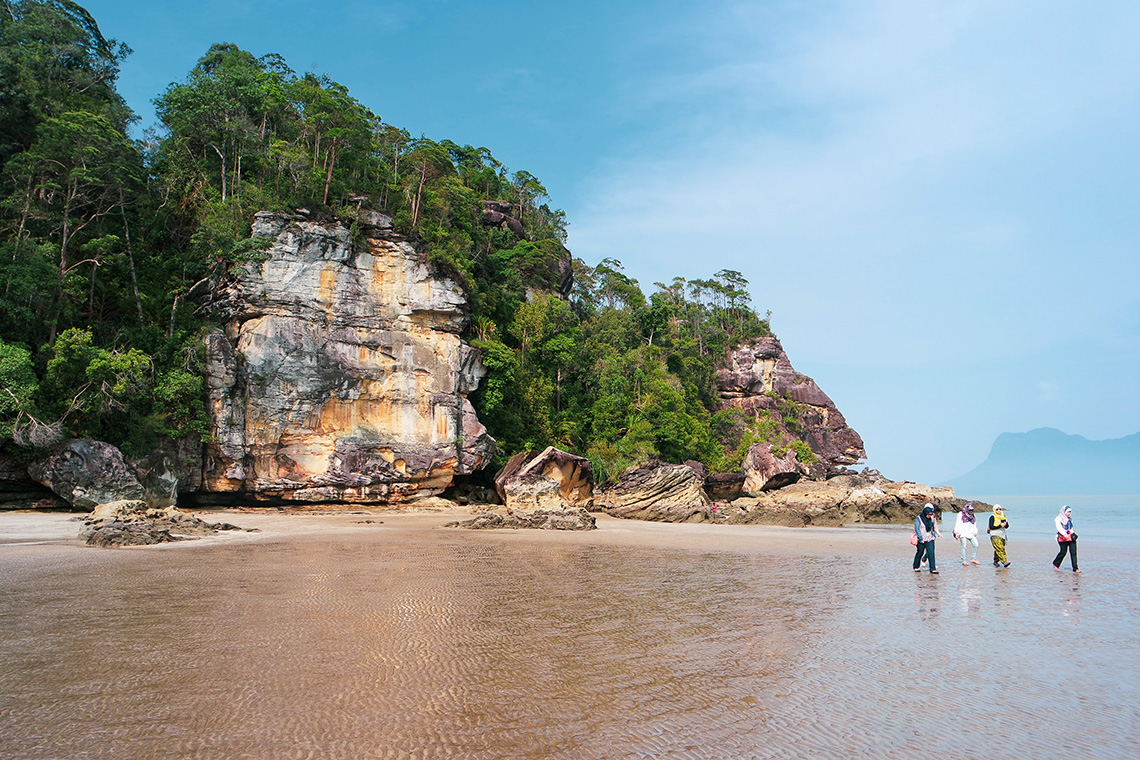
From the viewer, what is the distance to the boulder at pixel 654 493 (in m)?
29.1

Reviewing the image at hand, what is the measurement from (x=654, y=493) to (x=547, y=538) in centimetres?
1339

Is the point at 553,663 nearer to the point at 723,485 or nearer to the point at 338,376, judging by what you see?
the point at 338,376

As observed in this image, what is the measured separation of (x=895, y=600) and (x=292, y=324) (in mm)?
26877

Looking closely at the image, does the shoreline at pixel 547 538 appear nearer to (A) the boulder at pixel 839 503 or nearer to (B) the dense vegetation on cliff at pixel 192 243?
(B) the dense vegetation on cliff at pixel 192 243

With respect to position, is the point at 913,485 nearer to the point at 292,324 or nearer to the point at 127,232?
the point at 292,324

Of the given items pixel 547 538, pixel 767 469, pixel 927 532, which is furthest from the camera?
pixel 767 469

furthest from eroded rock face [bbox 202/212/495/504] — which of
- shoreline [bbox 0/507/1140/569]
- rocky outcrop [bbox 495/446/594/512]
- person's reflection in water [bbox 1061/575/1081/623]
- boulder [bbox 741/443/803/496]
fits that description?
boulder [bbox 741/443/803/496]

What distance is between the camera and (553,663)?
5.23 metres

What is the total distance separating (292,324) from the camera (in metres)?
28.4

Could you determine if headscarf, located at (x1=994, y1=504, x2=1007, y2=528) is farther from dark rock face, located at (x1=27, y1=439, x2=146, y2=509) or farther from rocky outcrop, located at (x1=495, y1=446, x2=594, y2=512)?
dark rock face, located at (x1=27, y1=439, x2=146, y2=509)

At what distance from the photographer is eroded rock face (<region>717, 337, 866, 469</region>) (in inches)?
2232

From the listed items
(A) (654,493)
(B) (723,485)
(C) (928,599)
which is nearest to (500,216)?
(B) (723,485)

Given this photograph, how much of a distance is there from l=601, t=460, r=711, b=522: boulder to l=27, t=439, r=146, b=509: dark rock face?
19.6 meters

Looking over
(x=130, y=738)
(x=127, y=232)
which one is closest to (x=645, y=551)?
(x=130, y=738)
